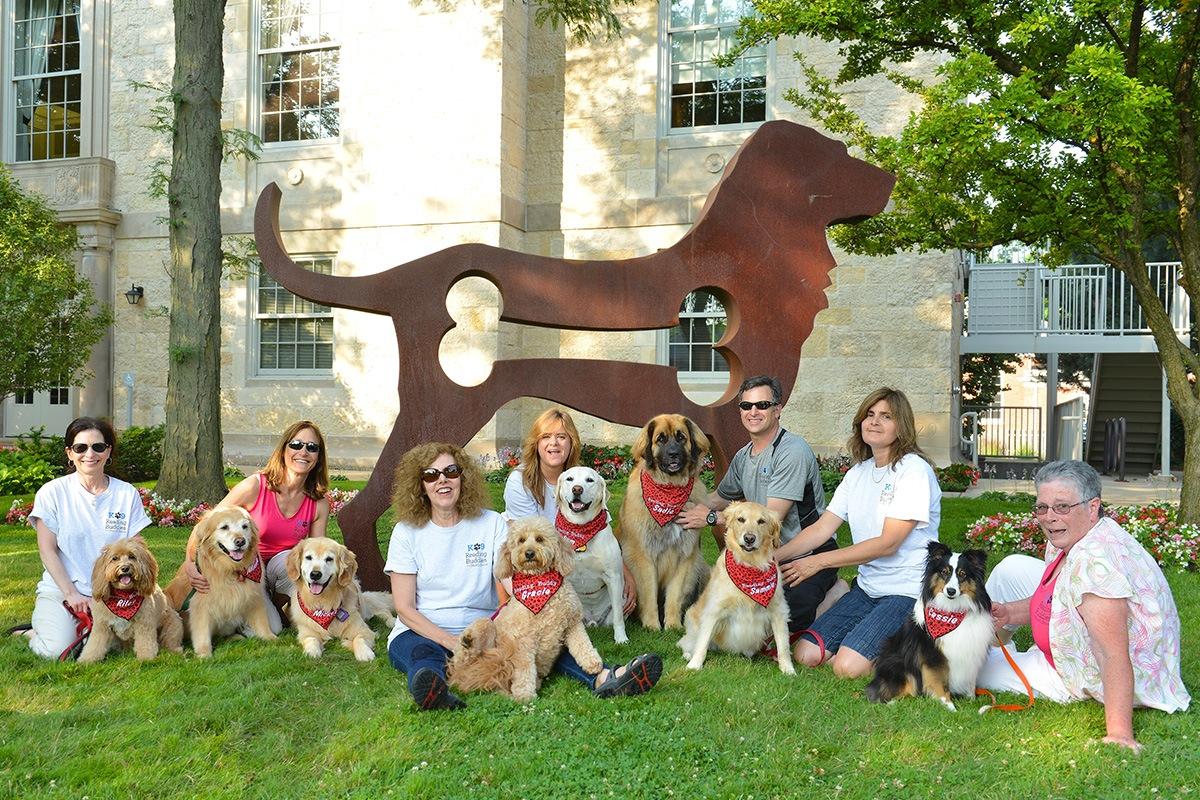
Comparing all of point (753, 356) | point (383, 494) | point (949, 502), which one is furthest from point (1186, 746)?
point (949, 502)

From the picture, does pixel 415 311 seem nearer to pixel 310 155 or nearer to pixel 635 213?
pixel 635 213

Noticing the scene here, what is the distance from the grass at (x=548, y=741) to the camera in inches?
132

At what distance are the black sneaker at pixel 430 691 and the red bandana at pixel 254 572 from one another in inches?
63.2

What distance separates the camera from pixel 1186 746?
3580 millimetres

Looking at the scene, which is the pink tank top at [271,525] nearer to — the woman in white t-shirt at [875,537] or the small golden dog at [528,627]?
the small golden dog at [528,627]

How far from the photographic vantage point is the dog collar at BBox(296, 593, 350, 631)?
5.14 m

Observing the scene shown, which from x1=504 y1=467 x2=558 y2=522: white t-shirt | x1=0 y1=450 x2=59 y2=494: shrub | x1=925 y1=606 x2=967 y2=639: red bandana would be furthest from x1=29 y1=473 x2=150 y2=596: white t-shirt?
x1=0 y1=450 x2=59 y2=494: shrub

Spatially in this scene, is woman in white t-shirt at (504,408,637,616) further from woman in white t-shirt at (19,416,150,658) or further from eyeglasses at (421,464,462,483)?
woman in white t-shirt at (19,416,150,658)

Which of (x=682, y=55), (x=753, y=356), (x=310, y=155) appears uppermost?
(x=682, y=55)

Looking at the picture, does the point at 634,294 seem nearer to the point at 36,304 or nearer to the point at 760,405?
A: the point at 760,405

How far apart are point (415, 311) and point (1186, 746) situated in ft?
14.9

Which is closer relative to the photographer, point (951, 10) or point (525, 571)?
point (525, 571)

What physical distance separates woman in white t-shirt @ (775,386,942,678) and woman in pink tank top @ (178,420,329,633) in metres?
2.82

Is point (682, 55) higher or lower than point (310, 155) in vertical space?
higher
